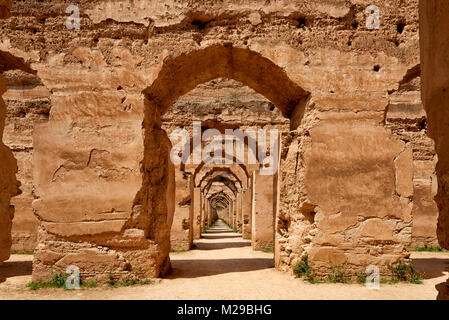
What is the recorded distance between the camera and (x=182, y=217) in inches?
419

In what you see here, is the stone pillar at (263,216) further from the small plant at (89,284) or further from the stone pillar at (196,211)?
the small plant at (89,284)

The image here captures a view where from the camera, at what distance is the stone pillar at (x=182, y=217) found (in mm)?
10477

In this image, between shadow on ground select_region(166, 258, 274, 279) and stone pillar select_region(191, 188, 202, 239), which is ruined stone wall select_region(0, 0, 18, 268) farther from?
stone pillar select_region(191, 188, 202, 239)

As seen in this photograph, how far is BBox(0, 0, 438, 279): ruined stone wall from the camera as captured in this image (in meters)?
5.42

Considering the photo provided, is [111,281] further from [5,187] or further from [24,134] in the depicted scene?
[24,134]

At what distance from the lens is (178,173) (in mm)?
10992

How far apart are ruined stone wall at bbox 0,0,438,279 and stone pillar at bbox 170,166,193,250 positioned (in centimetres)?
455

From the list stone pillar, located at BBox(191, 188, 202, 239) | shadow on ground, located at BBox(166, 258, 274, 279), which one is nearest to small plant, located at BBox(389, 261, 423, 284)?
shadow on ground, located at BBox(166, 258, 274, 279)

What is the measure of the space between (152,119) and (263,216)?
566 cm

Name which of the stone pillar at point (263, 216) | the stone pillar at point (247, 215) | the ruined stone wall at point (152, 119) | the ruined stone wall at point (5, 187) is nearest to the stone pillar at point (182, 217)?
the stone pillar at point (263, 216)

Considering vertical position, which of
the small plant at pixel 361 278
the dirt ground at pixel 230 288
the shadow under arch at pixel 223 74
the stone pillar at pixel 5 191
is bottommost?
the dirt ground at pixel 230 288

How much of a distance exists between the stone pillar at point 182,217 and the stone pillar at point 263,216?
2060 mm

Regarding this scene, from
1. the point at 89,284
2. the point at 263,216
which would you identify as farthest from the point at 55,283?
the point at 263,216

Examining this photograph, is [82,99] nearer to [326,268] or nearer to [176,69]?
[176,69]
